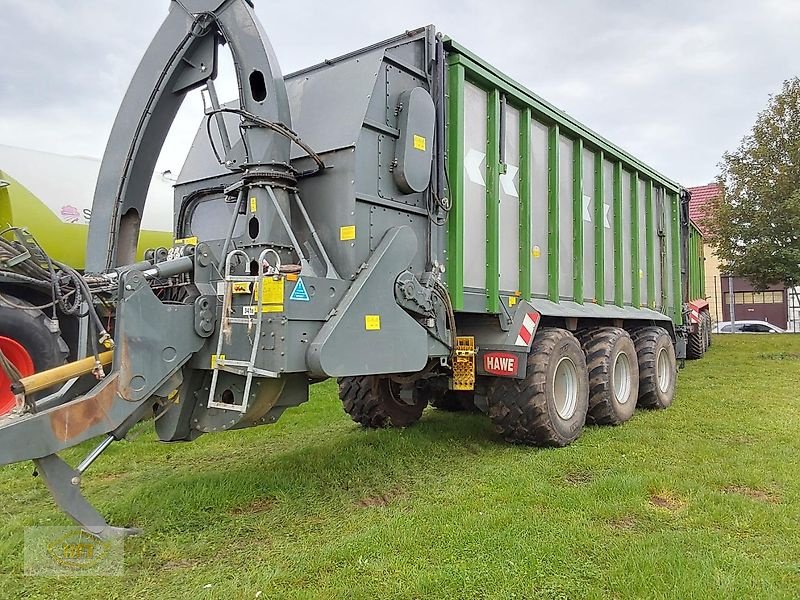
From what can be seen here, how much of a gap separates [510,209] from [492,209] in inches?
15.7

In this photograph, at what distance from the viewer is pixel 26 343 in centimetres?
397

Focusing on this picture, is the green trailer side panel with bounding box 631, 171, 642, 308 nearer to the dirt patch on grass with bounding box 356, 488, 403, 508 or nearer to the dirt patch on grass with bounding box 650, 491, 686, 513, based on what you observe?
the dirt patch on grass with bounding box 650, 491, 686, 513

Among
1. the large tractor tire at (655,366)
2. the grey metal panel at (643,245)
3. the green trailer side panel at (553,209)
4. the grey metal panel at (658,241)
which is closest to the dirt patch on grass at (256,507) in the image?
the green trailer side panel at (553,209)

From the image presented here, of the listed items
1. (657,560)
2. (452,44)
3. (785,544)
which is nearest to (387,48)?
(452,44)

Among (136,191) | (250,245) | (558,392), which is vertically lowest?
(558,392)

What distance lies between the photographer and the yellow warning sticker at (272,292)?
3.82 meters

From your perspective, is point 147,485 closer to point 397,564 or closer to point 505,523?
point 397,564

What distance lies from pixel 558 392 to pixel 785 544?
2.69 metres

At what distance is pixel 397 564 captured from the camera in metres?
3.45

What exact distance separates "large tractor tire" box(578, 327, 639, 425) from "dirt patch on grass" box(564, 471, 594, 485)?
176 cm

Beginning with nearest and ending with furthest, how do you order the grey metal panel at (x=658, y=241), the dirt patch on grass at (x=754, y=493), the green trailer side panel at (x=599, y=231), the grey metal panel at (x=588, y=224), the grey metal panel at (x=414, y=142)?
the dirt patch on grass at (x=754, y=493), the grey metal panel at (x=414, y=142), the grey metal panel at (x=588, y=224), the green trailer side panel at (x=599, y=231), the grey metal panel at (x=658, y=241)

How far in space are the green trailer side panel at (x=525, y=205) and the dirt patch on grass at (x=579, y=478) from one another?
166cm

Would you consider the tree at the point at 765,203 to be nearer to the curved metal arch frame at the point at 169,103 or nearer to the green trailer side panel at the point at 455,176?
the green trailer side panel at the point at 455,176

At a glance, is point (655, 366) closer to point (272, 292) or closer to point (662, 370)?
point (662, 370)
